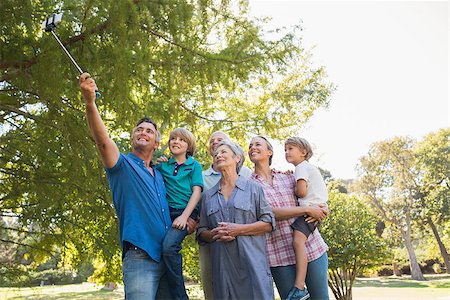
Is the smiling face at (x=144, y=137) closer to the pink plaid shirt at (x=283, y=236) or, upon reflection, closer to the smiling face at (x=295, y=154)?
the pink plaid shirt at (x=283, y=236)

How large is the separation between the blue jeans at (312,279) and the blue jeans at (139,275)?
0.77 meters

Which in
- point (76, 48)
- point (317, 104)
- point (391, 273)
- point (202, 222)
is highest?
point (317, 104)

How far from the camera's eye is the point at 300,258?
7.08ft

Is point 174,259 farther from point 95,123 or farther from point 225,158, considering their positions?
point 95,123

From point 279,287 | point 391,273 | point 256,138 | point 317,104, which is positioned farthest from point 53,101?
point 391,273

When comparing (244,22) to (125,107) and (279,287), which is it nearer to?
(125,107)

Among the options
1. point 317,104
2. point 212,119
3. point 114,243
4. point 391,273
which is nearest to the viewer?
point 114,243

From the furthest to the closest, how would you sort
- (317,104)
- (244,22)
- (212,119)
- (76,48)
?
(317,104)
(212,119)
(244,22)
(76,48)

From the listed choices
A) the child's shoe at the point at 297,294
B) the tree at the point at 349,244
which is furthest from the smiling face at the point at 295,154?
the tree at the point at 349,244

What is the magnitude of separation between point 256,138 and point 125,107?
1429mm

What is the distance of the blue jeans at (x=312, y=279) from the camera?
7.16 feet

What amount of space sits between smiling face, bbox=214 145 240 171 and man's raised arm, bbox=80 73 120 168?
→ 1.91 ft

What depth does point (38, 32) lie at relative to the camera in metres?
3.32

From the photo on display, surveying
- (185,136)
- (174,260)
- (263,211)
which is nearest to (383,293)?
(263,211)
